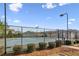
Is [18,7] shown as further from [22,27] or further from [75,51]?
[75,51]

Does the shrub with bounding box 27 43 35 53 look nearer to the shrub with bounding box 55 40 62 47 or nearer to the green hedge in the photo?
the green hedge

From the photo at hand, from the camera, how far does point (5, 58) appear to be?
343cm

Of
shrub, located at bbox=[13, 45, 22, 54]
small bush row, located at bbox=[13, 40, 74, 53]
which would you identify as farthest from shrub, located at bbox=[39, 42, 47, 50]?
shrub, located at bbox=[13, 45, 22, 54]

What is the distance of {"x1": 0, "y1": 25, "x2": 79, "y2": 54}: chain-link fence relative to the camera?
11.2 feet

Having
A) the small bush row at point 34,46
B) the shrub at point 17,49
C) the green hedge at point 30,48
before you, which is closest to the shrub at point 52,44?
the small bush row at point 34,46

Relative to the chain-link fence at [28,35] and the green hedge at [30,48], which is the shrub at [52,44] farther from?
the green hedge at [30,48]

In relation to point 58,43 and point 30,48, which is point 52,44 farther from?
point 30,48

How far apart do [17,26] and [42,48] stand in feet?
1.64

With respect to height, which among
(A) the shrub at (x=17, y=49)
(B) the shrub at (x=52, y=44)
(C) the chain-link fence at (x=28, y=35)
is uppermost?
(C) the chain-link fence at (x=28, y=35)

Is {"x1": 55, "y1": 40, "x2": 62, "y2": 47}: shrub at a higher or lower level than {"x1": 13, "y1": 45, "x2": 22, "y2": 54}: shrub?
higher

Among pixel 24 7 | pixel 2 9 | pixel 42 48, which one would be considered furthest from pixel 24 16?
pixel 42 48

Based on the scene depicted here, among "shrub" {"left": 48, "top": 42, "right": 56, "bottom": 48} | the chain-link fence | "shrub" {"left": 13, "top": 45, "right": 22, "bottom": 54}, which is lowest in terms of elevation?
"shrub" {"left": 13, "top": 45, "right": 22, "bottom": 54}

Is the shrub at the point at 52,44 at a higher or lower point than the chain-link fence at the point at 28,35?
lower

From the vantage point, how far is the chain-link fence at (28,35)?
134 inches
